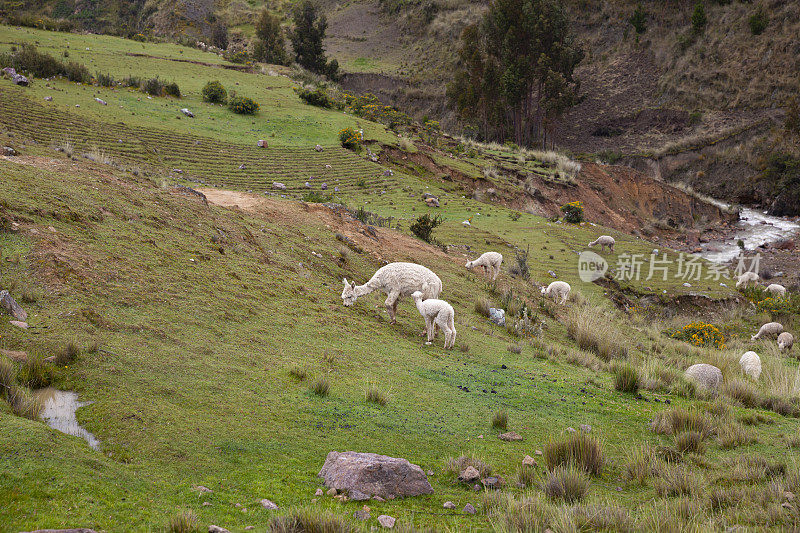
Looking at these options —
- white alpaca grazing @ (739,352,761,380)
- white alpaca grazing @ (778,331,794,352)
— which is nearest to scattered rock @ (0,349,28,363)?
white alpaca grazing @ (739,352,761,380)

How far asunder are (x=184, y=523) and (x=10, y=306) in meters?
3.92

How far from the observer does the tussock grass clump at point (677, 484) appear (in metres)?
4.66

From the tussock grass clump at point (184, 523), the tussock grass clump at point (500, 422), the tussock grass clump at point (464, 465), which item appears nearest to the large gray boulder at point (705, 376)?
the tussock grass clump at point (500, 422)

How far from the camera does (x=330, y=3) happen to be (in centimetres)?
10688

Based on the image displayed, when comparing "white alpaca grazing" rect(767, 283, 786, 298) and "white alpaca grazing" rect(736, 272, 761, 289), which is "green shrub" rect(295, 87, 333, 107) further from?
"white alpaca grazing" rect(767, 283, 786, 298)

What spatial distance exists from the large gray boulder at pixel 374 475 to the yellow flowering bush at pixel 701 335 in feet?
45.7

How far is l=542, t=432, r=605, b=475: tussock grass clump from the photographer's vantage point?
5223 millimetres

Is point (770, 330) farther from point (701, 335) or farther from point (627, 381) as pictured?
point (627, 381)

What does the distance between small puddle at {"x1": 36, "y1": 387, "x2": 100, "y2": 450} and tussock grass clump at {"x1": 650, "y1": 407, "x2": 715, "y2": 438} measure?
6.31 m

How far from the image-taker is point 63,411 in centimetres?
461

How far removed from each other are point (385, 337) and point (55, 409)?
5603 mm

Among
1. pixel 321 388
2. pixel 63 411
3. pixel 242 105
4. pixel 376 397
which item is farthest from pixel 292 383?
pixel 242 105

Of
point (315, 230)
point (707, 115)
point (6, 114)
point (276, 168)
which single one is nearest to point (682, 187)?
point (707, 115)

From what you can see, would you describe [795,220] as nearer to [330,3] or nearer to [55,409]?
[55,409]
